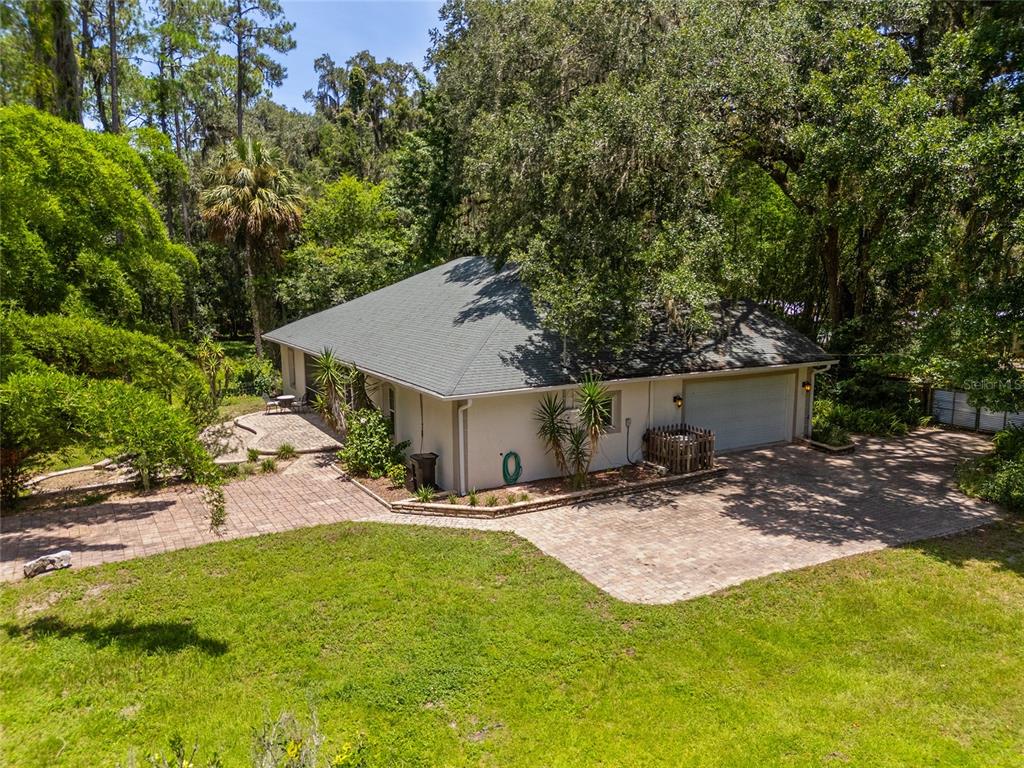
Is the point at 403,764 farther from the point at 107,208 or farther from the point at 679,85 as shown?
the point at 107,208

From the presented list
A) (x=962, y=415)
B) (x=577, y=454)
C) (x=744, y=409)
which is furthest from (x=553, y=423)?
(x=962, y=415)

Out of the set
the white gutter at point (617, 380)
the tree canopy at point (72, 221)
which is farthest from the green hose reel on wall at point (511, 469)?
the tree canopy at point (72, 221)

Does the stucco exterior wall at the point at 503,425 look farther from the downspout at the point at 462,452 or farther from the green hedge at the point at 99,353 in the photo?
the green hedge at the point at 99,353

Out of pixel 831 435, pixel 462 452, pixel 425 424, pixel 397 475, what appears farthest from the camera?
pixel 831 435

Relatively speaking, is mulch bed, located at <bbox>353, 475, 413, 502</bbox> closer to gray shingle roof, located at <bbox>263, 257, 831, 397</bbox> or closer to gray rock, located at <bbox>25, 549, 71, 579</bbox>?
gray shingle roof, located at <bbox>263, 257, 831, 397</bbox>

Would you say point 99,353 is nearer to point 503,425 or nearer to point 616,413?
point 503,425

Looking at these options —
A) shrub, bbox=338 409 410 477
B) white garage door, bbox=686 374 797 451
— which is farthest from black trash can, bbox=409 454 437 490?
white garage door, bbox=686 374 797 451

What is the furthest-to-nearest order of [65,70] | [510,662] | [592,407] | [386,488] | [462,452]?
[65,70] < [386,488] < [592,407] < [462,452] < [510,662]
